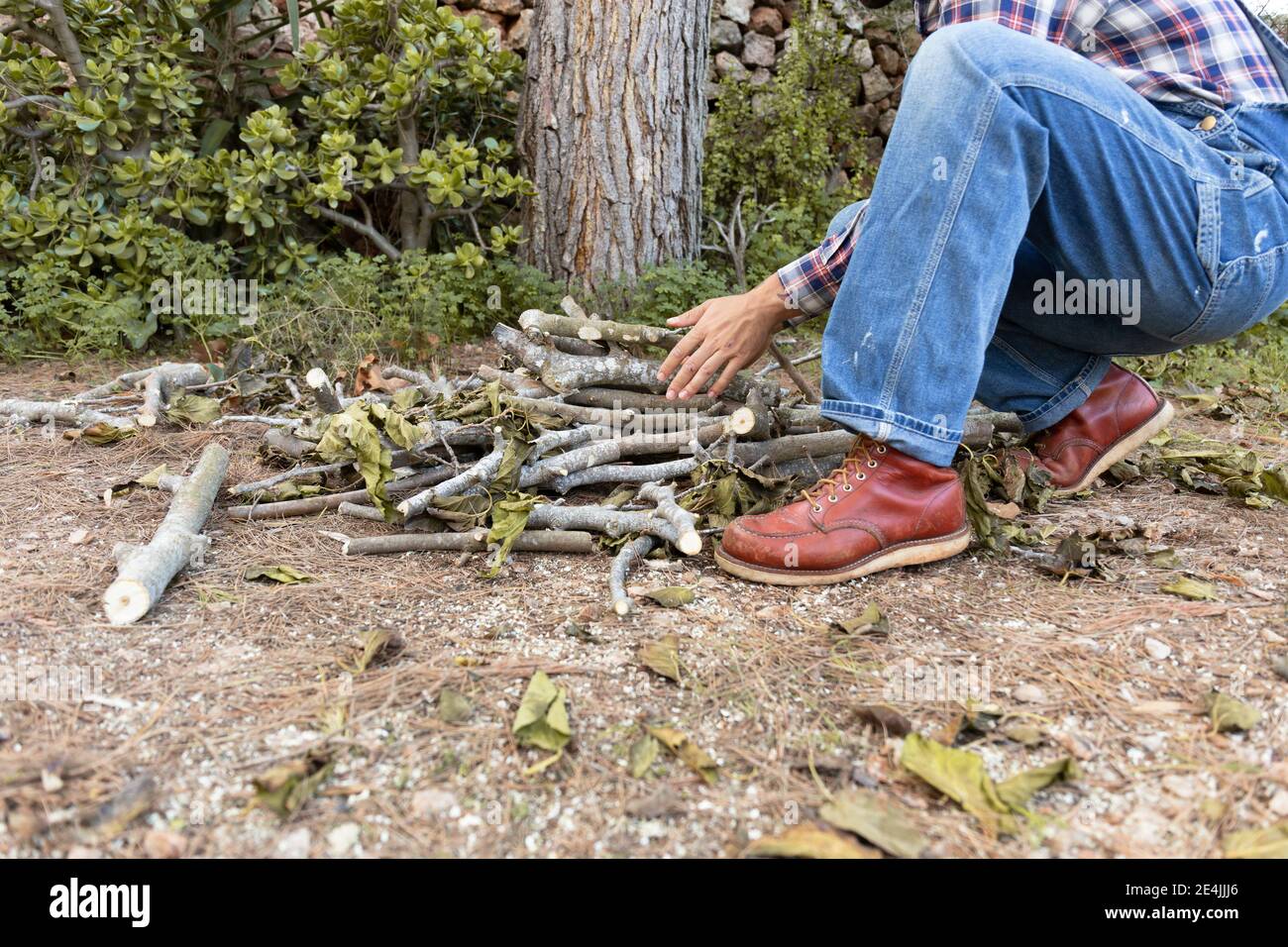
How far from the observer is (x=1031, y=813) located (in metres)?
1.23

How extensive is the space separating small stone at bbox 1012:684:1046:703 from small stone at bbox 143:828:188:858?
130 centimetres

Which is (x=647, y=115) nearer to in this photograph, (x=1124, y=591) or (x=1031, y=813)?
(x=1124, y=591)

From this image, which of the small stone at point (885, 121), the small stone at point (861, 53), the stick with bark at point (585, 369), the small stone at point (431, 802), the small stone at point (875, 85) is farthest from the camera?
the small stone at point (885, 121)

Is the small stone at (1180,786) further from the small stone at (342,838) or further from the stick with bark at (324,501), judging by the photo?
the stick with bark at (324,501)

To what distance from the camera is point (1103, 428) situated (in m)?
2.41

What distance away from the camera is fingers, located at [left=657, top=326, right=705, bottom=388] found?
2.02 meters

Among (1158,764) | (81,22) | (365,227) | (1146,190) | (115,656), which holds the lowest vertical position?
(115,656)

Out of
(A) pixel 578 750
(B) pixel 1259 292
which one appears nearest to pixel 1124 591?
(B) pixel 1259 292

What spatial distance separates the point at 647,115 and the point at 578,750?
331 cm

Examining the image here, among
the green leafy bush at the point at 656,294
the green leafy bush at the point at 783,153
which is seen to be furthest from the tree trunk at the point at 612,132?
the green leafy bush at the point at 783,153

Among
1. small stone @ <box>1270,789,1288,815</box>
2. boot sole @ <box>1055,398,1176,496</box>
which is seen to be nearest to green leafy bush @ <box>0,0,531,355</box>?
boot sole @ <box>1055,398,1176,496</box>

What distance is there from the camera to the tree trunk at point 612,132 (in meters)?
3.91

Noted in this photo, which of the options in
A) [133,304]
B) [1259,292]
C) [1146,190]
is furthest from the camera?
[133,304]

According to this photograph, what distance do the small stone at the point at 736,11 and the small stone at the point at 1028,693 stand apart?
5266 mm
